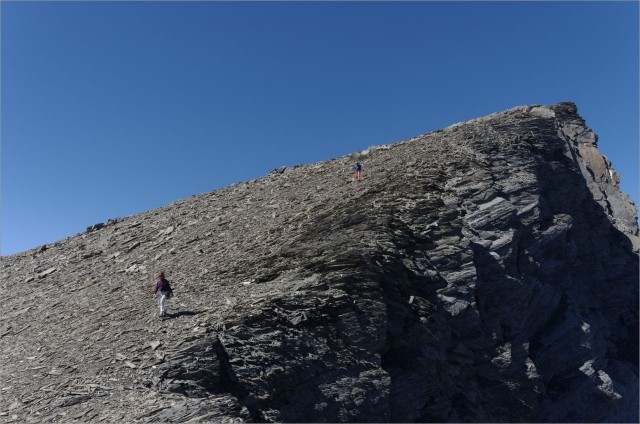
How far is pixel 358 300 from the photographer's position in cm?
2367

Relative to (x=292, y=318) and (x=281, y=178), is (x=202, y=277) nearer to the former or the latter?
(x=292, y=318)

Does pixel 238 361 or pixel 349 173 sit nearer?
pixel 238 361

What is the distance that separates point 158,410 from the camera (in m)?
17.6

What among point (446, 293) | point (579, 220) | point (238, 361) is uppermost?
point (579, 220)

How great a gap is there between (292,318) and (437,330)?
862 cm

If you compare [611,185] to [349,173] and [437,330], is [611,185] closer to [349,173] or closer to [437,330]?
[349,173]

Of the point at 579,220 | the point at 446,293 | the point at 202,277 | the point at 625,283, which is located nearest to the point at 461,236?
the point at 446,293

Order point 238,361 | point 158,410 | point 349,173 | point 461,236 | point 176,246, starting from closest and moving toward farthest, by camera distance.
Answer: point 158,410
point 238,361
point 461,236
point 176,246
point 349,173

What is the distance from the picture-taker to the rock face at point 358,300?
20.4 meters

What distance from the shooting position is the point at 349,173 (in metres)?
40.3

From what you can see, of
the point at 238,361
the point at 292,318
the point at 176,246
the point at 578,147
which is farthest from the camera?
the point at 578,147

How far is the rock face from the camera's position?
20375mm

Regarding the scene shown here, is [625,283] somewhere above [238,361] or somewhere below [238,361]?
above

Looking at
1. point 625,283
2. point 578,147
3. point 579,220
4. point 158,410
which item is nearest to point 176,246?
point 158,410
